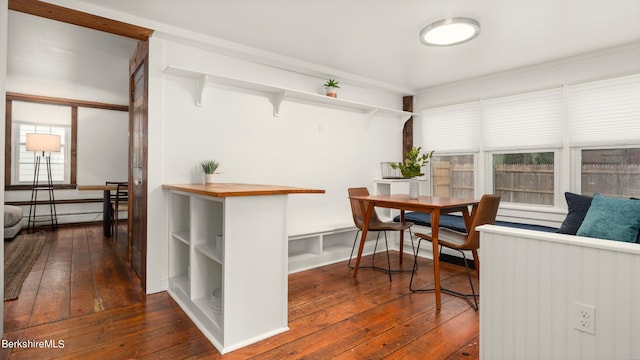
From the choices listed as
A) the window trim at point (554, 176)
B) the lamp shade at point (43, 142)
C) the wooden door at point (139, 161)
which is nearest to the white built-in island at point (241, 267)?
the wooden door at point (139, 161)

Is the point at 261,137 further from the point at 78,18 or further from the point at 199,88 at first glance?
the point at 78,18

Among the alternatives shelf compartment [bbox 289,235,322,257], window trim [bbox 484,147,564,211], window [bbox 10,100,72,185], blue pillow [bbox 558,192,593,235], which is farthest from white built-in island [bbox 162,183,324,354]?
window [bbox 10,100,72,185]

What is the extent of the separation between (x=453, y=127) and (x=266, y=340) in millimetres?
3621

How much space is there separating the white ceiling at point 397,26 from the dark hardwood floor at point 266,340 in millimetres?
2204

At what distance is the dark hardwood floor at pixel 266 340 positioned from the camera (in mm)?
1898

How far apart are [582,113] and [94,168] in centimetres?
725

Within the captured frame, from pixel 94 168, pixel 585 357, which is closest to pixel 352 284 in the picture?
pixel 585 357

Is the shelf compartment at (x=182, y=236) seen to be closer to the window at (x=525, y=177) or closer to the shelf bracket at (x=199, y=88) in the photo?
the shelf bracket at (x=199, y=88)

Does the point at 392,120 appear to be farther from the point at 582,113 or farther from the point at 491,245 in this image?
the point at 491,245

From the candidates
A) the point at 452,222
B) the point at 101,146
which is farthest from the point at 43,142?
the point at 452,222

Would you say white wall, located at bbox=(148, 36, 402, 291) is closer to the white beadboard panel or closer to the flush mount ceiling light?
the white beadboard panel

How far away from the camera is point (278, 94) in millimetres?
3455

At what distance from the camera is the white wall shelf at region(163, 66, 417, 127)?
114 inches

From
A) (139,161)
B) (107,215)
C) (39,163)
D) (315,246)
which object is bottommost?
(315,246)
